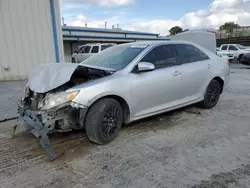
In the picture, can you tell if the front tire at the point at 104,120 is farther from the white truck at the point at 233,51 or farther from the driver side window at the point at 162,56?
the white truck at the point at 233,51

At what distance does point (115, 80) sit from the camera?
3.60 m

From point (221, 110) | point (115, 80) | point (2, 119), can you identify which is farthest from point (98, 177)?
point (221, 110)

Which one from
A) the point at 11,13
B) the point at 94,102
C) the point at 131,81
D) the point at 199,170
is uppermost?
the point at 11,13

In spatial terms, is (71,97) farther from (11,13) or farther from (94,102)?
(11,13)

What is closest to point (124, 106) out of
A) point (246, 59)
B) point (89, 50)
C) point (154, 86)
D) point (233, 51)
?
point (154, 86)

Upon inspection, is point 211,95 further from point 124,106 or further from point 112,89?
point 112,89

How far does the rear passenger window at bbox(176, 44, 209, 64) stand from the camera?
477 centimetres

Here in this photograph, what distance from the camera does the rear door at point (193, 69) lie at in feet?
15.4

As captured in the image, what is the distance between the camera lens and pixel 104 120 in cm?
346

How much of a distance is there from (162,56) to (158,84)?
0.65m

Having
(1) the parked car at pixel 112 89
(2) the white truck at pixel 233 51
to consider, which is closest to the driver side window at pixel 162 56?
(1) the parked car at pixel 112 89

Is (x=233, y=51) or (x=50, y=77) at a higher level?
(x=233, y=51)

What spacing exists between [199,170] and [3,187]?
90.6 inches

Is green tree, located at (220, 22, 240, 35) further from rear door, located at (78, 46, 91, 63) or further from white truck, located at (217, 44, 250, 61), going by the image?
rear door, located at (78, 46, 91, 63)
